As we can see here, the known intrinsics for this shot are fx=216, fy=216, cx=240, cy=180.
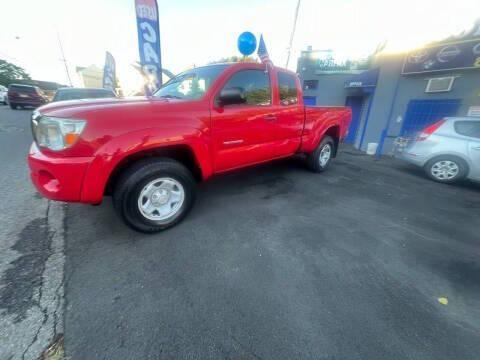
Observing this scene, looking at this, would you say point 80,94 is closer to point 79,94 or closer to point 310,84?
point 79,94

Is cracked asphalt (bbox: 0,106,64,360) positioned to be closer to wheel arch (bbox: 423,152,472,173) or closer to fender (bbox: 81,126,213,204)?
fender (bbox: 81,126,213,204)

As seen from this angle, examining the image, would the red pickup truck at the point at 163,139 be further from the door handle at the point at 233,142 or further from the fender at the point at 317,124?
the fender at the point at 317,124

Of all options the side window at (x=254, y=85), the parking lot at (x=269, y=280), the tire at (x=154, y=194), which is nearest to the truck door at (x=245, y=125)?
the side window at (x=254, y=85)

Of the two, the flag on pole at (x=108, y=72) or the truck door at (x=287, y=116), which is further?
the flag on pole at (x=108, y=72)

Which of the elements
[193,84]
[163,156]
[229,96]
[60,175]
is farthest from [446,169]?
[60,175]

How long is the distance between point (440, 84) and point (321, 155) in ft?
17.0

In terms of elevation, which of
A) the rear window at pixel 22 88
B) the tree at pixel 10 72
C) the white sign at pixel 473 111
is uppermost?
the tree at pixel 10 72

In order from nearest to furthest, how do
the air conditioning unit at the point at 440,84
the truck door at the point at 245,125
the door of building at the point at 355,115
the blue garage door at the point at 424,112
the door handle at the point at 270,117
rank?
the truck door at the point at 245,125, the door handle at the point at 270,117, the air conditioning unit at the point at 440,84, the blue garage door at the point at 424,112, the door of building at the point at 355,115

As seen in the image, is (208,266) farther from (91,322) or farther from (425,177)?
(425,177)

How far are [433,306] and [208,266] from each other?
193 cm

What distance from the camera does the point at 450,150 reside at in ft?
16.2

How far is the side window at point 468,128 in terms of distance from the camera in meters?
4.75

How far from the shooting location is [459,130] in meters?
4.91

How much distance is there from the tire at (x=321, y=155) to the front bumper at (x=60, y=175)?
13.4 feet
